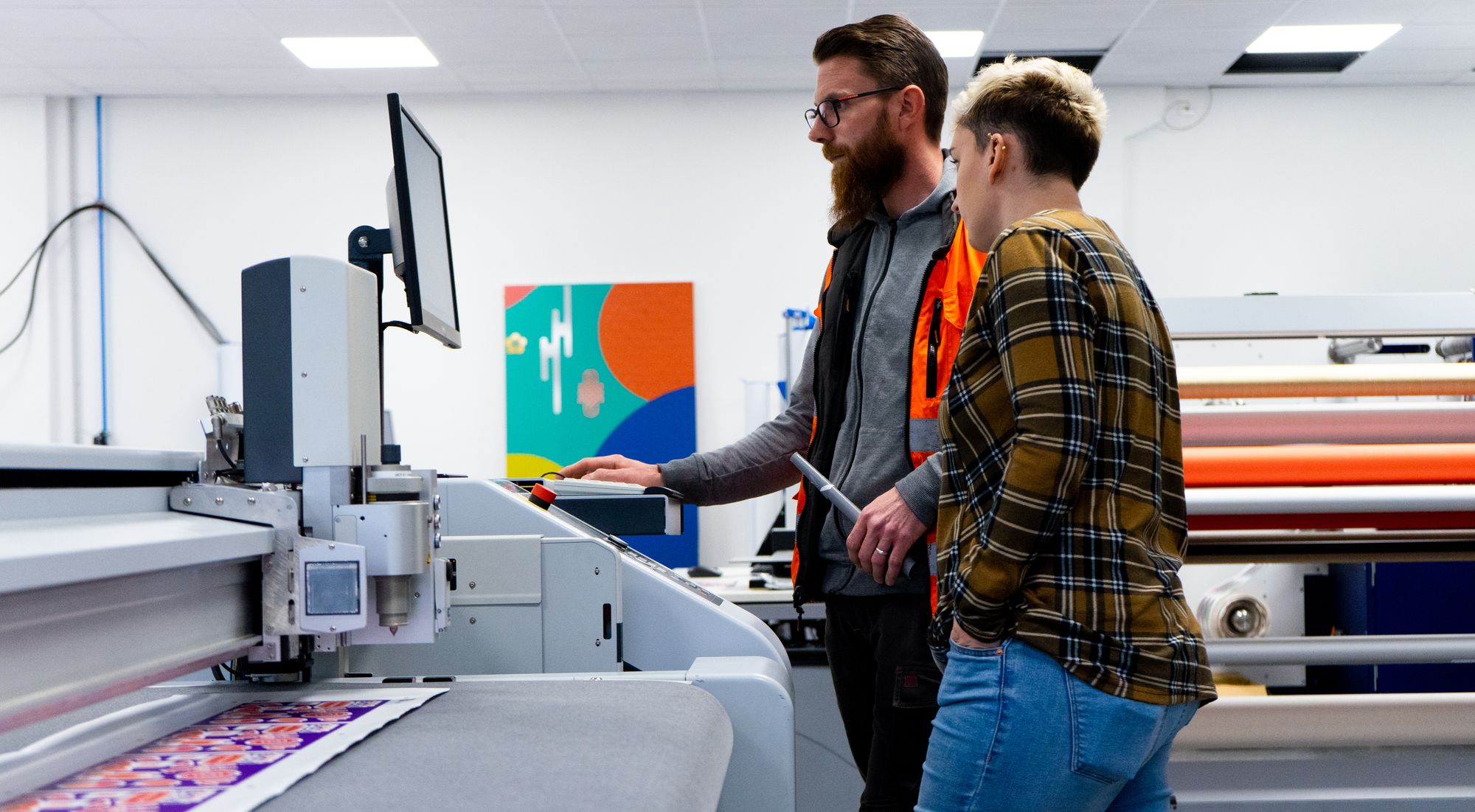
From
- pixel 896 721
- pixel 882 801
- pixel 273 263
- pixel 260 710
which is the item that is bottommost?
pixel 882 801

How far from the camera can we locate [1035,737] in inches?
37.5

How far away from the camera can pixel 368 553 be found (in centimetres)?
107

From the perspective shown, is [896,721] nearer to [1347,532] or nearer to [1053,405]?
[1053,405]

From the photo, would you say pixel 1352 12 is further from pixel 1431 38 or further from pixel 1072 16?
pixel 1072 16

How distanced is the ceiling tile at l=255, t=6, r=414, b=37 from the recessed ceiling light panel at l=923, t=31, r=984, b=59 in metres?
2.21

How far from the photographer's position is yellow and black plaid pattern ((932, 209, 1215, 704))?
0.96 metres

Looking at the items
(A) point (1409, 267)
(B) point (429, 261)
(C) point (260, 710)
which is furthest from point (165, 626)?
(A) point (1409, 267)

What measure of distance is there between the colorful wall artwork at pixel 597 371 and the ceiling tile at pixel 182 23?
1.67 metres

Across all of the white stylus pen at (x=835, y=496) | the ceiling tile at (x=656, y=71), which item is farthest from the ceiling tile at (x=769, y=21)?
the white stylus pen at (x=835, y=496)

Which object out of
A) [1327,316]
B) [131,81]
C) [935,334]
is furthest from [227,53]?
[1327,316]

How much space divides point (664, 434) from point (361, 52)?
216 centimetres

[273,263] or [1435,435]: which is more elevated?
[273,263]

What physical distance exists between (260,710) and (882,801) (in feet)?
2.53

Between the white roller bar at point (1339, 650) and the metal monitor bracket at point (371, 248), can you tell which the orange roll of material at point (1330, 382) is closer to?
the white roller bar at point (1339, 650)
